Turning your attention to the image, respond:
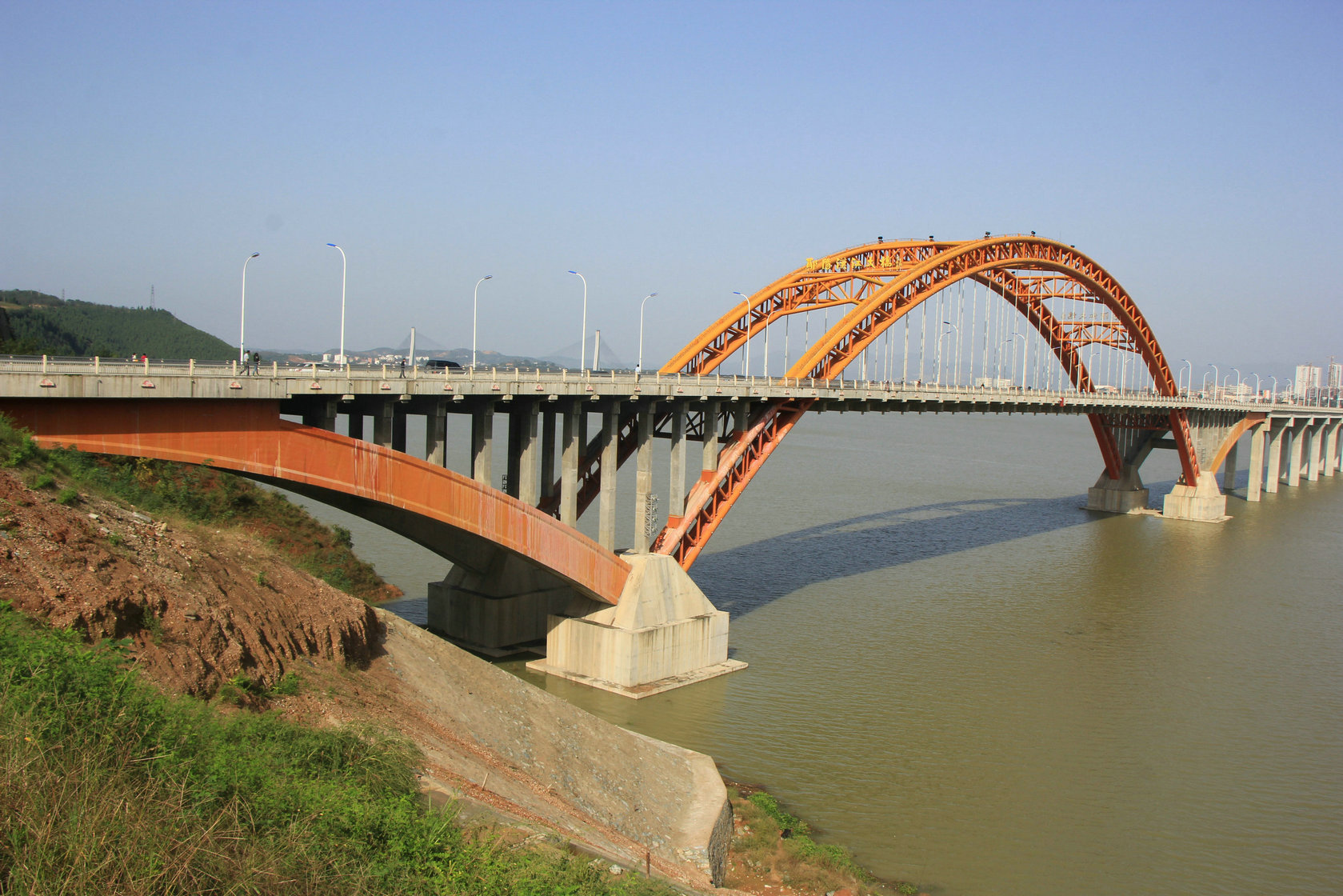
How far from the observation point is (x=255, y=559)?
17.1 m

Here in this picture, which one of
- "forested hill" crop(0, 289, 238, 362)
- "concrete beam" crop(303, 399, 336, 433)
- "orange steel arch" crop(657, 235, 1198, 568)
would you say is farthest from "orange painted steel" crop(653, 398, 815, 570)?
"forested hill" crop(0, 289, 238, 362)

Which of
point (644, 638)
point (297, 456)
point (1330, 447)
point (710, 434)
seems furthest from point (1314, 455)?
point (297, 456)

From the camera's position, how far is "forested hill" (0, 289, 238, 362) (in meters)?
80.6

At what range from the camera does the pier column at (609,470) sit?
26.9 meters

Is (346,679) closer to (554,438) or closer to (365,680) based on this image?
(365,680)

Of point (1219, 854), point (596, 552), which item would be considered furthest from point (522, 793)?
point (1219, 854)

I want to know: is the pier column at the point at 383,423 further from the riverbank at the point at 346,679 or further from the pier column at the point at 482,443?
the riverbank at the point at 346,679

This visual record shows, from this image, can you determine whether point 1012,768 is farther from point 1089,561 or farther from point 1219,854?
point 1089,561

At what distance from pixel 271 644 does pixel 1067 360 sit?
204ft

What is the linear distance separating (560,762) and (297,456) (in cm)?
823

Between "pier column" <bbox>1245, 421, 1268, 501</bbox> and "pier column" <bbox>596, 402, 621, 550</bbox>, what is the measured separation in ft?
235

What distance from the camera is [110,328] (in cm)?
10150

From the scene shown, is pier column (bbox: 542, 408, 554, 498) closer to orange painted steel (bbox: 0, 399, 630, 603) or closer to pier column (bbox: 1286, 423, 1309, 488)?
orange painted steel (bbox: 0, 399, 630, 603)

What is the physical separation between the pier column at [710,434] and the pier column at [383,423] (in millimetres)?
12413
